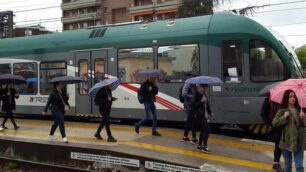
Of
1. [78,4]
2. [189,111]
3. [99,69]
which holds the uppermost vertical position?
[78,4]

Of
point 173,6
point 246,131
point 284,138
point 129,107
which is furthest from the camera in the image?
point 173,6

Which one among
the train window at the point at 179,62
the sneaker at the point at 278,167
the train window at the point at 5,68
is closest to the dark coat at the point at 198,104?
the sneaker at the point at 278,167

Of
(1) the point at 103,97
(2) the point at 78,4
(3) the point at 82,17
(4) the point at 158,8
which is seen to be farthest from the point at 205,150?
(2) the point at 78,4

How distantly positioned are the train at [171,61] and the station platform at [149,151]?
103 cm

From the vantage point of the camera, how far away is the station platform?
8.59m

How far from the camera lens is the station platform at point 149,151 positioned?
8.59 meters

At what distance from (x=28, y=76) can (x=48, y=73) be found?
1.15m

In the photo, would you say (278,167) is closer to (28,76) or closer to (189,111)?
(189,111)

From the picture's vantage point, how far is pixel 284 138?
689 cm

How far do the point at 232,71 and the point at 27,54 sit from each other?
848 centimetres

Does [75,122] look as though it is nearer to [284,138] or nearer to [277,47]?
[277,47]

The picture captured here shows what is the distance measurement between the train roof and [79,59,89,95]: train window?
1.76 ft

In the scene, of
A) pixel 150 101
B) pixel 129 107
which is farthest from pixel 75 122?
pixel 150 101

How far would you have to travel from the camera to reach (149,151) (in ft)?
31.2
